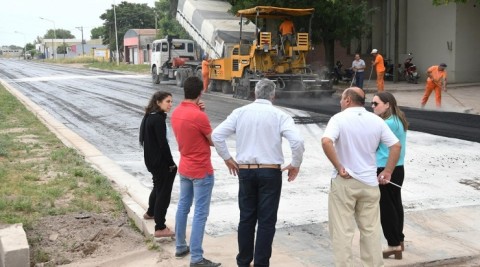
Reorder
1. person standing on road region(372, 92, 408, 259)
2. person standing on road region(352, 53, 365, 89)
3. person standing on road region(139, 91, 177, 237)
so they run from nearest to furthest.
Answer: person standing on road region(372, 92, 408, 259)
person standing on road region(139, 91, 177, 237)
person standing on road region(352, 53, 365, 89)

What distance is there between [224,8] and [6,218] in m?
22.8

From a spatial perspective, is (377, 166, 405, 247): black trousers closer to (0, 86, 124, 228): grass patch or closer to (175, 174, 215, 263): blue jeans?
(175, 174, 215, 263): blue jeans

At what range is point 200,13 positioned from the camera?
27.2m

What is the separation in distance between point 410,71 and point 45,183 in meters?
24.9

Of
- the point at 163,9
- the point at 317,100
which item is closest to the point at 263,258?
the point at 317,100

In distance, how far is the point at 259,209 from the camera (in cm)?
509

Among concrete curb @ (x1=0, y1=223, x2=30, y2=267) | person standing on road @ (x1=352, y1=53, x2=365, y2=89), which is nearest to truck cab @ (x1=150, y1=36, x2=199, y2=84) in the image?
person standing on road @ (x1=352, y1=53, x2=365, y2=89)

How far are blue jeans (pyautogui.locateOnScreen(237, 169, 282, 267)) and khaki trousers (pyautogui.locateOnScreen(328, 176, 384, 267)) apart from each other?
499 mm

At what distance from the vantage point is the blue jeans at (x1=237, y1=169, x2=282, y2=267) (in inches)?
197

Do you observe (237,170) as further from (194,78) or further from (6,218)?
(6,218)

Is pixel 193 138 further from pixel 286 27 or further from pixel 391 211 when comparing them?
pixel 286 27

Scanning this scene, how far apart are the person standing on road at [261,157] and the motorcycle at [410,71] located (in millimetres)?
26279

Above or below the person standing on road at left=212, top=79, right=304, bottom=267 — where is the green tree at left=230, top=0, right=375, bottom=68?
above

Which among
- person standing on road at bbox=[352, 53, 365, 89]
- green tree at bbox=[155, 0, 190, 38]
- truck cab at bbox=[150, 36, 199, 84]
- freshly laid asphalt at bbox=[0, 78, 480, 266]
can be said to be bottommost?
freshly laid asphalt at bbox=[0, 78, 480, 266]
